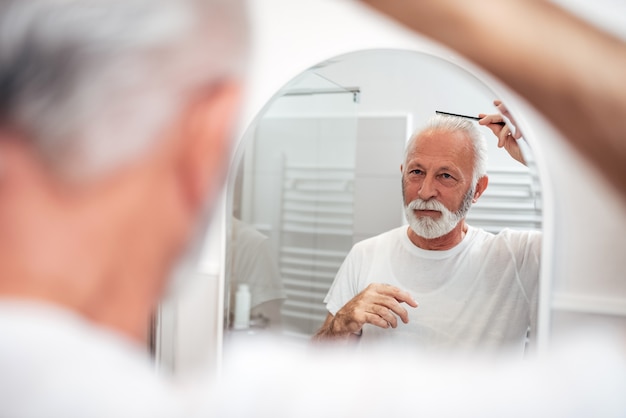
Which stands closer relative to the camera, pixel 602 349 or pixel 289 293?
pixel 602 349

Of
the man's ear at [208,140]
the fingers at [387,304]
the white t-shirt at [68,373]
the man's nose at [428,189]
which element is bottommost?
the white t-shirt at [68,373]

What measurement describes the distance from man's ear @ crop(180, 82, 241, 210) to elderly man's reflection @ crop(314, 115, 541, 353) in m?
0.21

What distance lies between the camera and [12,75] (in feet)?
2.57

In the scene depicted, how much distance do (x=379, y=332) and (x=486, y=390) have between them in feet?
0.43

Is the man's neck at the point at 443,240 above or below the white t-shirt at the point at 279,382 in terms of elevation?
above

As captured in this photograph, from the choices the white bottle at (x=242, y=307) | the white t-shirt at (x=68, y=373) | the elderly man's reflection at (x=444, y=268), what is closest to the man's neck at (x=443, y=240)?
the elderly man's reflection at (x=444, y=268)

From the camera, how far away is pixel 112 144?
0.75 meters

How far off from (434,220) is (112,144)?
16.2 inches

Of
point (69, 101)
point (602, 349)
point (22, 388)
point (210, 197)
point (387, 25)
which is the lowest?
point (22, 388)

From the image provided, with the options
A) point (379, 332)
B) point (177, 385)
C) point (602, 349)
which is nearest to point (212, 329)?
point (177, 385)

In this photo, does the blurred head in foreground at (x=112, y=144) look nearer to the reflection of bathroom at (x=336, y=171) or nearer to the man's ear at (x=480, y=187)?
the reflection of bathroom at (x=336, y=171)

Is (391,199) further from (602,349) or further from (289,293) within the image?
(602,349)

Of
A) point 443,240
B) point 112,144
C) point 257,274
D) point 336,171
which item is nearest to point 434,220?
point 443,240

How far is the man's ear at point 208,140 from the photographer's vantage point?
2.50 feet
